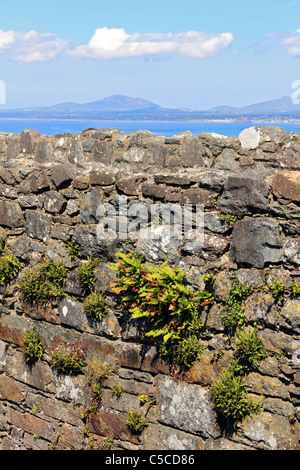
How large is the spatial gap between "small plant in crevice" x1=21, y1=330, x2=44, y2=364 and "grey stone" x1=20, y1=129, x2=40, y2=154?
4.46 meters

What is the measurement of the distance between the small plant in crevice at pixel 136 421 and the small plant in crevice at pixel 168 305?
0.76 meters

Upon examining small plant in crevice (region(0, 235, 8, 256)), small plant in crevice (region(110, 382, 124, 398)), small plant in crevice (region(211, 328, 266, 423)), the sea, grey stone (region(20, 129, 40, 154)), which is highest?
the sea

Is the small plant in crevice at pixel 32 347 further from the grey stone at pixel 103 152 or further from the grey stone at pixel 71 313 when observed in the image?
the grey stone at pixel 103 152

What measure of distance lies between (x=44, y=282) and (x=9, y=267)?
0.63 metres

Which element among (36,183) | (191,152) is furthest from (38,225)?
(191,152)

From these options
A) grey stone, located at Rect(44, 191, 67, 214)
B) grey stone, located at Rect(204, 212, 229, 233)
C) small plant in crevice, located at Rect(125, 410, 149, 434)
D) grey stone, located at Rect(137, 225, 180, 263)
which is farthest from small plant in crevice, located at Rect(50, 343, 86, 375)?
grey stone, located at Rect(204, 212, 229, 233)

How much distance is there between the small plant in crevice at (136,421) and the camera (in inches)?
212

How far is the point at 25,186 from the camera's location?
6316 millimetres

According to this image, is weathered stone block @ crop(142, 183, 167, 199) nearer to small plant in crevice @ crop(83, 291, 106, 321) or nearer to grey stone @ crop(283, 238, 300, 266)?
small plant in crevice @ crop(83, 291, 106, 321)

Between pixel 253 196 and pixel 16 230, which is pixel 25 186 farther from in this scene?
pixel 253 196

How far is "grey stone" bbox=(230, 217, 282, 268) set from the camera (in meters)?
4.65

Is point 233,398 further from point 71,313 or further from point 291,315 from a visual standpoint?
point 71,313

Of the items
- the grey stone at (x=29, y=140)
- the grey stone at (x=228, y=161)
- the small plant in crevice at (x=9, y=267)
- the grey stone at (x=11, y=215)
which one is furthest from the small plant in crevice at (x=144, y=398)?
the grey stone at (x=29, y=140)
